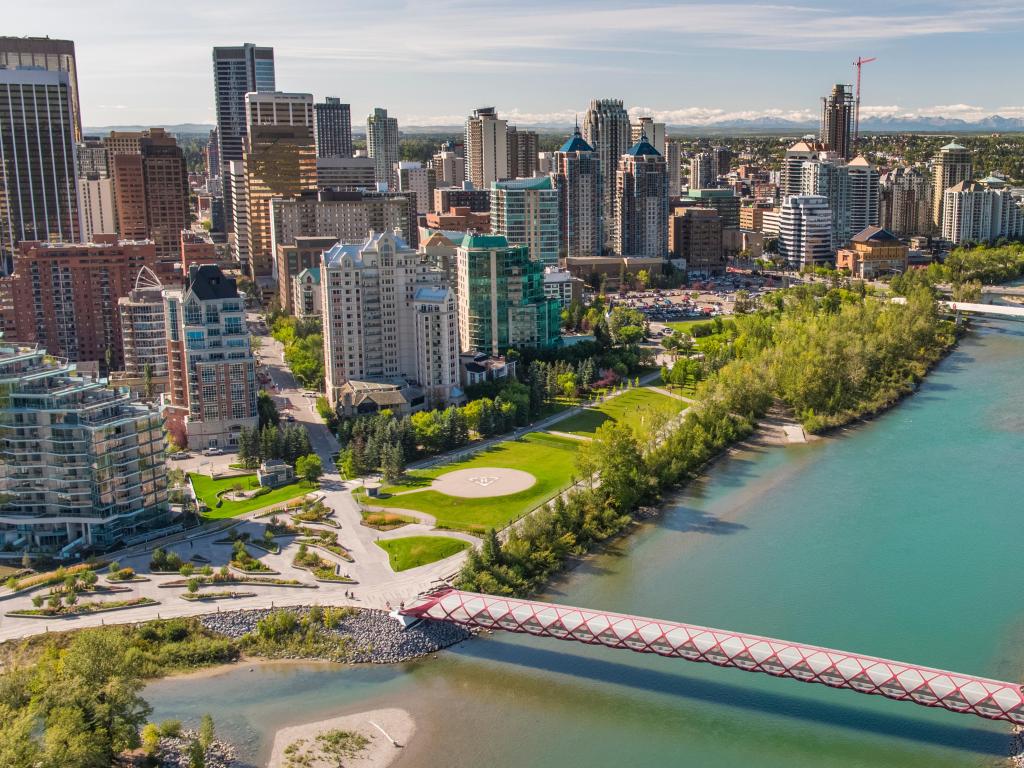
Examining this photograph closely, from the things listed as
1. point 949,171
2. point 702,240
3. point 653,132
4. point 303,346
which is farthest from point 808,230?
point 303,346

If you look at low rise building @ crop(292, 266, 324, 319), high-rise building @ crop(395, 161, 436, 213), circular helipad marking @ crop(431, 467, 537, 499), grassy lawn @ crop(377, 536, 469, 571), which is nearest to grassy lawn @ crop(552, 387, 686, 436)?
circular helipad marking @ crop(431, 467, 537, 499)

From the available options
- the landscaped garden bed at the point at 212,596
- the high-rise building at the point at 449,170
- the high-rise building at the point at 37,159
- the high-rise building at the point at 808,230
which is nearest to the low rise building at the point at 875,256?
the high-rise building at the point at 808,230

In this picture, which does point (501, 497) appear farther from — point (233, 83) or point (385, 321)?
point (233, 83)

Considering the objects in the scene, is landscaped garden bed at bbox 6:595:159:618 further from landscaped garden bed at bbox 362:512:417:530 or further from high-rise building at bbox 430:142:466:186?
high-rise building at bbox 430:142:466:186

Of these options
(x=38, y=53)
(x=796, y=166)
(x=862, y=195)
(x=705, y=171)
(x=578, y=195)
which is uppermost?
(x=38, y=53)

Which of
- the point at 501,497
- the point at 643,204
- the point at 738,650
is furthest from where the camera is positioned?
the point at 643,204

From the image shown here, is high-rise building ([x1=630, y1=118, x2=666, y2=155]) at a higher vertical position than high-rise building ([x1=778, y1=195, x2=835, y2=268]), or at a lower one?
higher

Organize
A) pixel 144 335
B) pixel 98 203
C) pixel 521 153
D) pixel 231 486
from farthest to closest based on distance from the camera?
pixel 521 153, pixel 98 203, pixel 144 335, pixel 231 486
